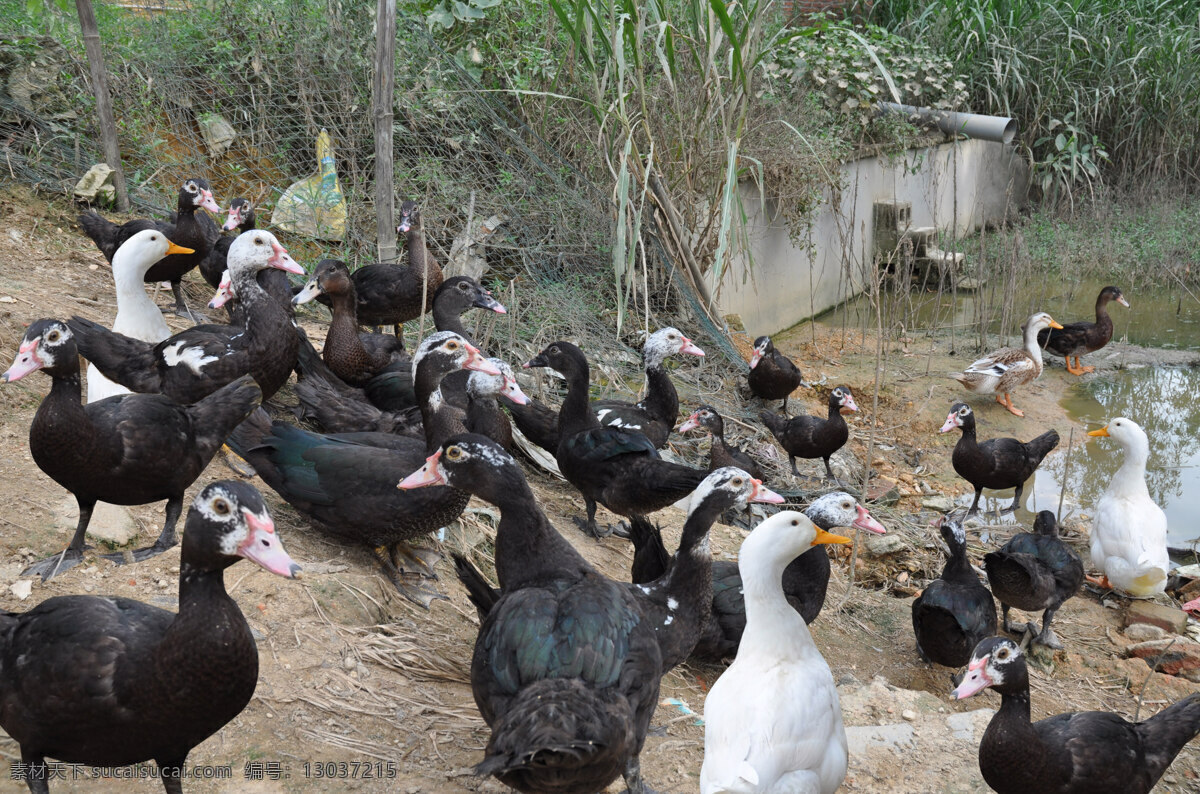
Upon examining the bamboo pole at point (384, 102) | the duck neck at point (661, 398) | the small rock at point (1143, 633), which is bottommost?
the small rock at point (1143, 633)

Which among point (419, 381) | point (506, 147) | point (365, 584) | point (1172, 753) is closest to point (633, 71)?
point (506, 147)

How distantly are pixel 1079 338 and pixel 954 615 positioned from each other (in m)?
5.95

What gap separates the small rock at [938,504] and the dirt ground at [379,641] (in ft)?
0.55

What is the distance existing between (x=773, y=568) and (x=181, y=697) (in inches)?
73.4

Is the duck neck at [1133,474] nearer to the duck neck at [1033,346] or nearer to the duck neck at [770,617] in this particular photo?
the duck neck at [1033,346]

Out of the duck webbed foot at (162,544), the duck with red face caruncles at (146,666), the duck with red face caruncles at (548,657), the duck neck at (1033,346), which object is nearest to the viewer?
the duck with red face caruncles at (146,666)

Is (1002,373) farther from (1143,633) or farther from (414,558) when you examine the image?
(414,558)

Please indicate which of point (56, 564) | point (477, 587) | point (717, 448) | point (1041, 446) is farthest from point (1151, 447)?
point (56, 564)

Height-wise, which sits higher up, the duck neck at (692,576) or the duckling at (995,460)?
the duck neck at (692,576)

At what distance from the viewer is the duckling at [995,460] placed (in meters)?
6.77

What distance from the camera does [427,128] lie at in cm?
759

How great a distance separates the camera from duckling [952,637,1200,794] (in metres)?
3.43

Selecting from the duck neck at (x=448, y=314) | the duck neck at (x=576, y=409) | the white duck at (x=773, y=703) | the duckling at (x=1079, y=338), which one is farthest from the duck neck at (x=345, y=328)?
→ the duckling at (x=1079, y=338)

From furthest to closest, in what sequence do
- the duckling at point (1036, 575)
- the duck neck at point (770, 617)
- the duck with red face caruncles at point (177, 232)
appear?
the duck with red face caruncles at point (177, 232)
the duckling at point (1036, 575)
the duck neck at point (770, 617)
